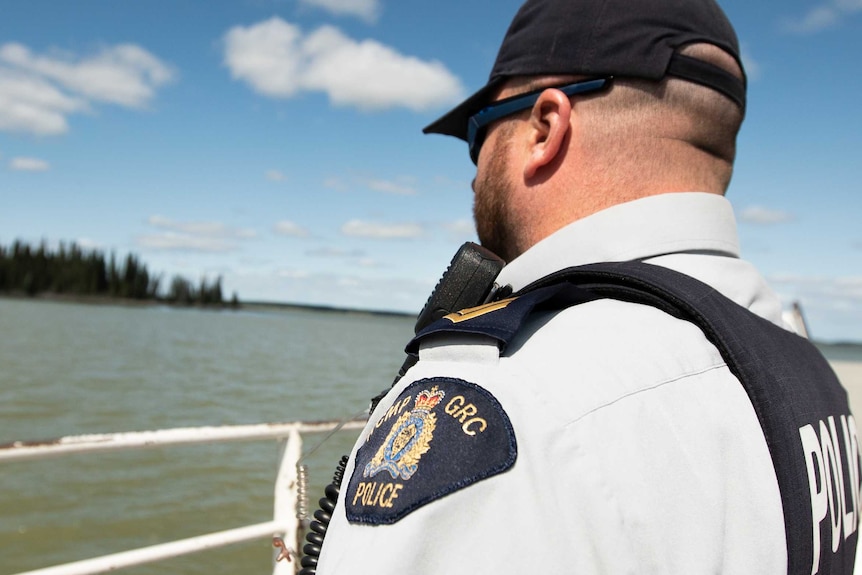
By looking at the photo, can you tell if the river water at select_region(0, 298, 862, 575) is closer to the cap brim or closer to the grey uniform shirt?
the cap brim

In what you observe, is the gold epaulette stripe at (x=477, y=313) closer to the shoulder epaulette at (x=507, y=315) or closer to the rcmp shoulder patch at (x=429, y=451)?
the shoulder epaulette at (x=507, y=315)

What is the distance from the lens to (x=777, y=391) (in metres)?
0.88

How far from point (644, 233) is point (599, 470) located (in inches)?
18.8

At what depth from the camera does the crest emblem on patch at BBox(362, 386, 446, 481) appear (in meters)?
0.75

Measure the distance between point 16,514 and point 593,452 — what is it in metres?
8.34

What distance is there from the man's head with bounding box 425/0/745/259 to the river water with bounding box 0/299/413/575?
18.4 ft

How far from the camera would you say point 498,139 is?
4.32ft

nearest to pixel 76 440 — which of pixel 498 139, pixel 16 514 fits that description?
pixel 498 139

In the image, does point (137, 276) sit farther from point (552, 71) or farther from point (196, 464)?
point (552, 71)

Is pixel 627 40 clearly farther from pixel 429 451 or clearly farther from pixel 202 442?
pixel 202 442

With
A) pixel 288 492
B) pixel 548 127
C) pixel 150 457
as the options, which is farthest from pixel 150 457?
pixel 548 127

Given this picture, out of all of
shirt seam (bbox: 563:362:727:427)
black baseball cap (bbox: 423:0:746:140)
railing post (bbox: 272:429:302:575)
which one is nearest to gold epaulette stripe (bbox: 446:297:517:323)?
shirt seam (bbox: 563:362:727:427)

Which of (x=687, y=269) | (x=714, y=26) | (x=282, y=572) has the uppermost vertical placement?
(x=714, y=26)

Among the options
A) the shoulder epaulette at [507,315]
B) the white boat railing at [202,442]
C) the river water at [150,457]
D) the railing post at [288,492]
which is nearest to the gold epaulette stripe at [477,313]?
the shoulder epaulette at [507,315]
